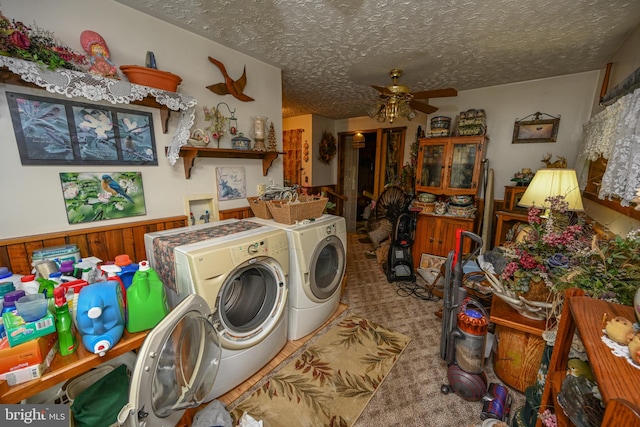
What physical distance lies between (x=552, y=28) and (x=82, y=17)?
Result: 3039mm

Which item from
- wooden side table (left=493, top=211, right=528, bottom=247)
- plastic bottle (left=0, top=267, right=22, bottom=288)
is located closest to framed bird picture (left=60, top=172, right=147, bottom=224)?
plastic bottle (left=0, top=267, right=22, bottom=288)

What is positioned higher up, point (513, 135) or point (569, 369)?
point (513, 135)

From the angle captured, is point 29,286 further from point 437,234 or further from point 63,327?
point 437,234

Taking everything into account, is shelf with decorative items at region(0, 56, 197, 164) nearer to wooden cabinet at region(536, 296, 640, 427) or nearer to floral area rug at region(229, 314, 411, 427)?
floral area rug at region(229, 314, 411, 427)

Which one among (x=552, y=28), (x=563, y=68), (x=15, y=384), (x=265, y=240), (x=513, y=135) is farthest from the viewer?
(x=513, y=135)

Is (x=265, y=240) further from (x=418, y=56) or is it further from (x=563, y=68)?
(x=563, y=68)

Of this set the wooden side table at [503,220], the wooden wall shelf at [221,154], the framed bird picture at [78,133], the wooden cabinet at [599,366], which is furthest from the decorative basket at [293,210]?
the wooden side table at [503,220]

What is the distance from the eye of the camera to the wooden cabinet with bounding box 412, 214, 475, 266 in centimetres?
294

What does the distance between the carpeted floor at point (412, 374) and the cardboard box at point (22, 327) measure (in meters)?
1.51

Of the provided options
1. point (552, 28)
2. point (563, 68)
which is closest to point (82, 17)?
point (552, 28)

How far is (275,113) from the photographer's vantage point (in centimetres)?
255

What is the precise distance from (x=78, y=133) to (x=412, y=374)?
2.64m

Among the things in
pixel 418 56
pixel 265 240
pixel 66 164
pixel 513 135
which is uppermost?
pixel 418 56

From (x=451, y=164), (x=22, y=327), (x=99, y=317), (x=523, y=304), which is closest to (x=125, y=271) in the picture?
(x=99, y=317)
